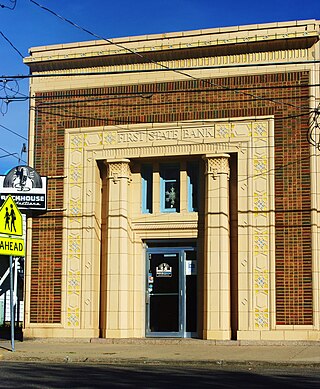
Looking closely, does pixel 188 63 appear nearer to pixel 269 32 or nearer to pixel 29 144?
pixel 269 32

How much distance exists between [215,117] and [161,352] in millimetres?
6792

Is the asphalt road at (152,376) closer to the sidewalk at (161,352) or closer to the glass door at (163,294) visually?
the sidewalk at (161,352)

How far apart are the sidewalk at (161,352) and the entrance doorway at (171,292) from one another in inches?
31.3

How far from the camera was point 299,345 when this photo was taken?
66.7ft

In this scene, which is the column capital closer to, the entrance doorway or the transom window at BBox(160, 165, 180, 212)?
the transom window at BBox(160, 165, 180, 212)

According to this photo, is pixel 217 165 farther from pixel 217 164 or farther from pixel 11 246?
pixel 11 246

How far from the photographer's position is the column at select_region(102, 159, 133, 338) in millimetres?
22125

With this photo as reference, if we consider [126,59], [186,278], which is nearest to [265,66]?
[126,59]

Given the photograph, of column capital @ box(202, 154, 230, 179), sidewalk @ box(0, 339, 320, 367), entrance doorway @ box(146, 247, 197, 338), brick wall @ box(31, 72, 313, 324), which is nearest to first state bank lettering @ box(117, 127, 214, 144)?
brick wall @ box(31, 72, 313, 324)

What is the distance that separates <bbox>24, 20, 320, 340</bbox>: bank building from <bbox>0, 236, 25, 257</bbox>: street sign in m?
3.03

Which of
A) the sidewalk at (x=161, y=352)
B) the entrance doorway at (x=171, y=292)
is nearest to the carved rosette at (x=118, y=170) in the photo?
the entrance doorway at (x=171, y=292)

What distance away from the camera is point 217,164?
72.1 ft

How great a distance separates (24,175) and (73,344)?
502 centimetres

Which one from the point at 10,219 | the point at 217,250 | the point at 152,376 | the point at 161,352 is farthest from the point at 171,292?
the point at 152,376
